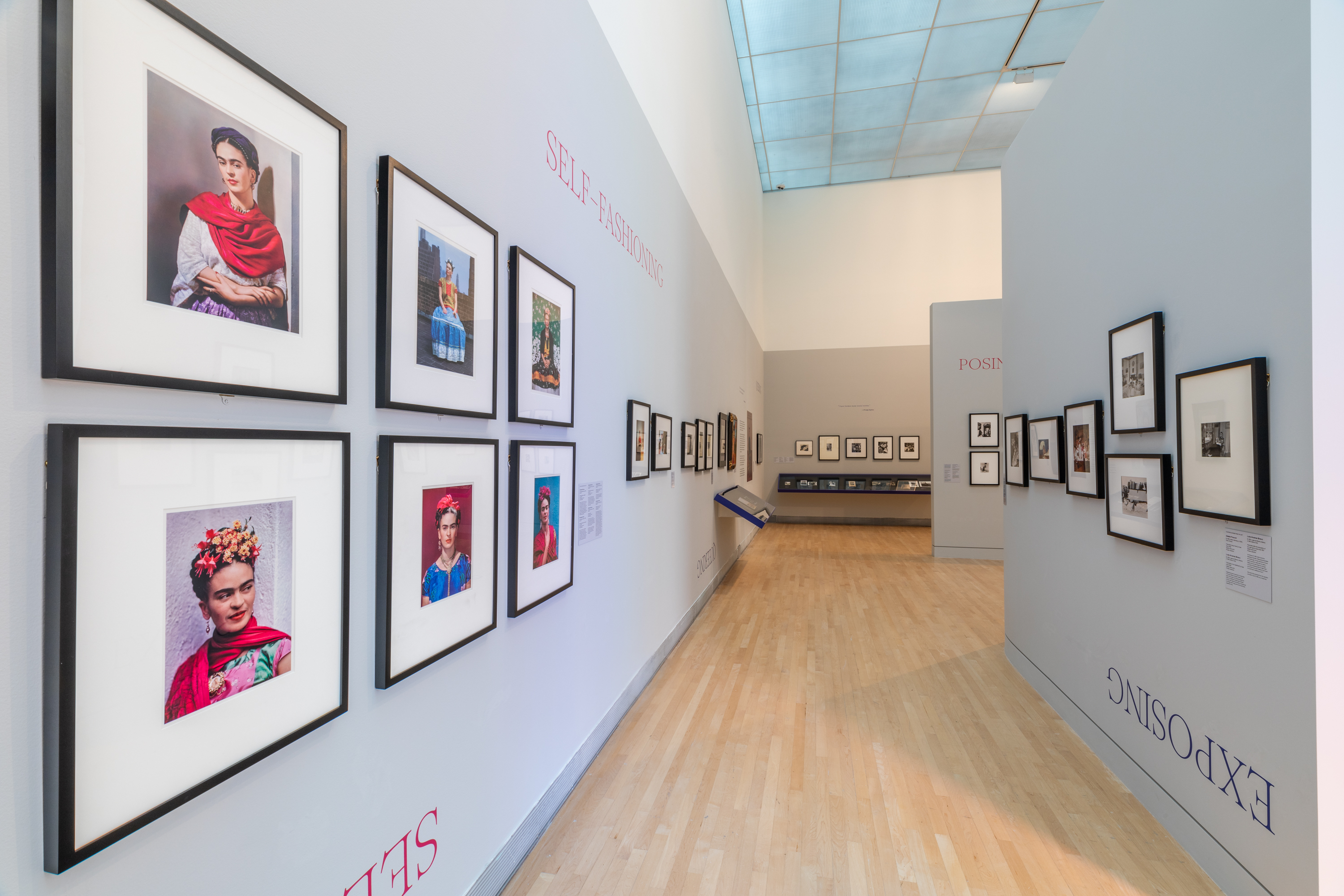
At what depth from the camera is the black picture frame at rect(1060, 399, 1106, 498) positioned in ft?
9.66

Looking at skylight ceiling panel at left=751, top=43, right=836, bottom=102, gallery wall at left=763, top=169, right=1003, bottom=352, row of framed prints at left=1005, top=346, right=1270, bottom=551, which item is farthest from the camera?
gallery wall at left=763, top=169, right=1003, bottom=352

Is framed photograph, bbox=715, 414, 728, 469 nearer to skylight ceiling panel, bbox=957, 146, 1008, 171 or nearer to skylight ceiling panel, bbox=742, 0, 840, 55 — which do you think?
skylight ceiling panel, bbox=742, 0, 840, 55

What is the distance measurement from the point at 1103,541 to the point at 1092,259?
1419mm

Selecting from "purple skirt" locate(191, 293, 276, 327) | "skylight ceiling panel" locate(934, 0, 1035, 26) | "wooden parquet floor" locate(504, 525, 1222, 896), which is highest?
"skylight ceiling panel" locate(934, 0, 1035, 26)

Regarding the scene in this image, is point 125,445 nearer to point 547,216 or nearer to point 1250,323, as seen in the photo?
point 547,216

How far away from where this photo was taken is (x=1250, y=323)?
1.97m

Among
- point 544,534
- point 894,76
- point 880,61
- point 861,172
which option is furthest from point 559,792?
point 861,172

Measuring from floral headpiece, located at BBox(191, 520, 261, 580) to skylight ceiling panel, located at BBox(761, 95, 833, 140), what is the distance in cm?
998

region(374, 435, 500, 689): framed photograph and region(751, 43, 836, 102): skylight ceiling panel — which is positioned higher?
region(751, 43, 836, 102): skylight ceiling panel

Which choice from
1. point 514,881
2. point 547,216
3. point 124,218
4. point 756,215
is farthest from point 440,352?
point 756,215

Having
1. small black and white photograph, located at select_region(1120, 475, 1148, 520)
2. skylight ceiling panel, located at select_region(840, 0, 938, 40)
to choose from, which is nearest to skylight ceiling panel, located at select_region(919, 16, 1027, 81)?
skylight ceiling panel, located at select_region(840, 0, 938, 40)

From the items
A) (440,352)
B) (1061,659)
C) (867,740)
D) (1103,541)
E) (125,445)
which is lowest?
(867,740)

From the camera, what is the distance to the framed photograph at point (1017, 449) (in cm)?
387

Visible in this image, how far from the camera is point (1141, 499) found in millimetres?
2570
